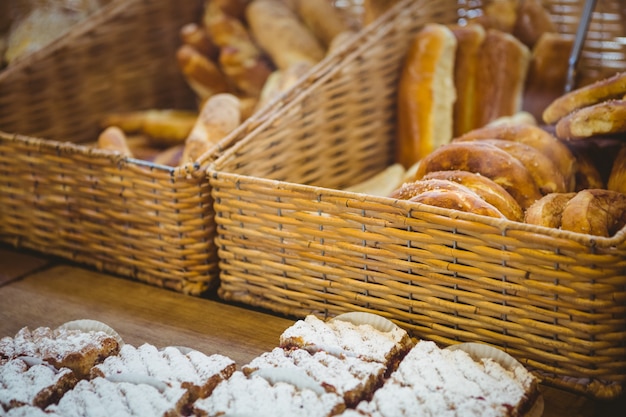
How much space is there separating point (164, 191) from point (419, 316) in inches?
26.4

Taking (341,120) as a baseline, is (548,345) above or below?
below

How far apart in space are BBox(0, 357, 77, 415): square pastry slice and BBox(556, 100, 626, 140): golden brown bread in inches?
45.7

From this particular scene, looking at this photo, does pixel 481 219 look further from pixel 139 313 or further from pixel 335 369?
pixel 139 313

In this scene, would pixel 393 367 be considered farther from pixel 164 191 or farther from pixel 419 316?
pixel 164 191

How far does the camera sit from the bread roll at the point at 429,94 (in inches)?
79.6

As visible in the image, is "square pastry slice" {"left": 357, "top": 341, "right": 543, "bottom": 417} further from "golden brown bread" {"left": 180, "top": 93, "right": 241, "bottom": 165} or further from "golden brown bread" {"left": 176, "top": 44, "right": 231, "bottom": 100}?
"golden brown bread" {"left": 176, "top": 44, "right": 231, "bottom": 100}

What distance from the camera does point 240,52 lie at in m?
2.40

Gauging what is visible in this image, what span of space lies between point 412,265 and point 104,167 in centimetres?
85

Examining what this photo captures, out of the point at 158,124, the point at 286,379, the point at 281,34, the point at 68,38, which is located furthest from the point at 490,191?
the point at 68,38

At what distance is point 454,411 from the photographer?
105cm

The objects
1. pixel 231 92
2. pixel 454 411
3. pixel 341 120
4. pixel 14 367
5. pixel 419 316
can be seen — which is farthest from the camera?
pixel 231 92

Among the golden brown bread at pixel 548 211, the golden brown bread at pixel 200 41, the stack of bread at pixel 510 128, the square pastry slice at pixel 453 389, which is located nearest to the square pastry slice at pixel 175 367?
the square pastry slice at pixel 453 389

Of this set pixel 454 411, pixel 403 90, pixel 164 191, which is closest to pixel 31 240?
pixel 164 191

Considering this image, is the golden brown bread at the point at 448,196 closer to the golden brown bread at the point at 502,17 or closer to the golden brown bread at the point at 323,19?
the golden brown bread at the point at 502,17
